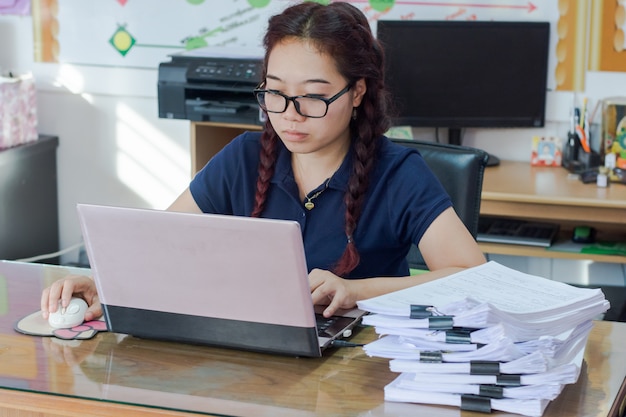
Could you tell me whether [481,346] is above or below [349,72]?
below

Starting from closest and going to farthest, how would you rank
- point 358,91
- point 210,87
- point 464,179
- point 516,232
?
point 358,91, point 464,179, point 516,232, point 210,87

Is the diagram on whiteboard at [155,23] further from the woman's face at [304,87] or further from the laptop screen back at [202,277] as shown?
the laptop screen back at [202,277]

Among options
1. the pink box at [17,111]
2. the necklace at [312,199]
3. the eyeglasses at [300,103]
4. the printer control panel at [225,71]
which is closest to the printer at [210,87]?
the printer control panel at [225,71]

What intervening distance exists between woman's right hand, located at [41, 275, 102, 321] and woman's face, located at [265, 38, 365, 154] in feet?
1.40

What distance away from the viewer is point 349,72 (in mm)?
1774

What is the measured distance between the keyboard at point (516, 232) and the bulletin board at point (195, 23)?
0.48 meters

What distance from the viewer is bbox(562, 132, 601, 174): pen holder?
3.20 metres

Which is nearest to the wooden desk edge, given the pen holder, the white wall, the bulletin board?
the pen holder

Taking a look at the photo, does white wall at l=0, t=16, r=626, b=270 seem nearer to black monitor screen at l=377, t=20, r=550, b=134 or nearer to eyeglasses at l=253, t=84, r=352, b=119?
black monitor screen at l=377, t=20, r=550, b=134

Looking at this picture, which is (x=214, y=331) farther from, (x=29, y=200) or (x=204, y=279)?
(x=29, y=200)

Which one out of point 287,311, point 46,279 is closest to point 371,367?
point 287,311

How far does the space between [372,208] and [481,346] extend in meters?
0.63

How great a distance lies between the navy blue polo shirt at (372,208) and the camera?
1810mm

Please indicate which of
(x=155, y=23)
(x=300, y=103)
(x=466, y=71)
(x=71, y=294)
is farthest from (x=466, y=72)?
(x=71, y=294)
